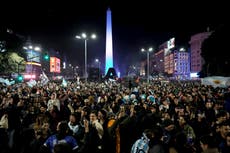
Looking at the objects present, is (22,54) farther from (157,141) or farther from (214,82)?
(157,141)

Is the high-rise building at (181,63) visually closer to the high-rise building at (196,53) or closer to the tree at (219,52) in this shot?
the high-rise building at (196,53)

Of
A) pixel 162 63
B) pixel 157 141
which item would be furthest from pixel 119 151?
pixel 162 63

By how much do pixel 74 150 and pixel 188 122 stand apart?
428 cm

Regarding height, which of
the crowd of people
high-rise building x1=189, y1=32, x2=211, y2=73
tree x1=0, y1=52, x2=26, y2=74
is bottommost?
the crowd of people

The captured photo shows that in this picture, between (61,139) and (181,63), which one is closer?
(61,139)

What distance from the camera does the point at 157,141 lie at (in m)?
5.28

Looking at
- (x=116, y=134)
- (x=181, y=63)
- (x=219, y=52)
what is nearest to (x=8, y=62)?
(x=219, y=52)

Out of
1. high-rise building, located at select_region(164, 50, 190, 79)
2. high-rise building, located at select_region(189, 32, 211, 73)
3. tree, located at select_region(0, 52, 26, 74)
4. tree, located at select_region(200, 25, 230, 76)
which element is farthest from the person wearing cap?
high-rise building, located at select_region(164, 50, 190, 79)

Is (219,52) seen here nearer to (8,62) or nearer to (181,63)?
(8,62)

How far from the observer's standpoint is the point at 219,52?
43719 millimetres

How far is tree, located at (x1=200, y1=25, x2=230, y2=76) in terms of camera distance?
4216cm

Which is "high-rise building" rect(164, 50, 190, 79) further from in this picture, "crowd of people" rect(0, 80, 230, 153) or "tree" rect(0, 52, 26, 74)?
"crowd of people" rect(0, 80, 230, 153)

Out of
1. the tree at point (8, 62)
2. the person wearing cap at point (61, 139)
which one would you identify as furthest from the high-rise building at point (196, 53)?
the person wearing cap at point (61, 139)

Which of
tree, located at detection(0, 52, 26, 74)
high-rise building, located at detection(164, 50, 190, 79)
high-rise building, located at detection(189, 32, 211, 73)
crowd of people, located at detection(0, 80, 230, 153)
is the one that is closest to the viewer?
crowd of people, located at detection(0, 80, 230, 153)
